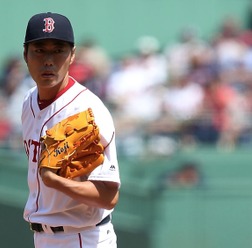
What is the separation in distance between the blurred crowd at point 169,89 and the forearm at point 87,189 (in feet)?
13.3

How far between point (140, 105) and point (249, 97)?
1.19 meters

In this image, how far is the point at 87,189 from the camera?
137 inches

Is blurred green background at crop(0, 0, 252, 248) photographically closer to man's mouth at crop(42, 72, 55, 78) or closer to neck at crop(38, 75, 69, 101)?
neck at crop(38, 75, 69, 101)

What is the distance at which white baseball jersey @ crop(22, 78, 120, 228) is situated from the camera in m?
3.56

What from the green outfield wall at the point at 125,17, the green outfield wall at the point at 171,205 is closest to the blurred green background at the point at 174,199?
the green outfield wall at the point at 171,205

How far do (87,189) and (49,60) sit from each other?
1.88 feet

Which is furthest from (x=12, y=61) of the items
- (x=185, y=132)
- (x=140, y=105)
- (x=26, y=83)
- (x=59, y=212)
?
(x=59, y=212)

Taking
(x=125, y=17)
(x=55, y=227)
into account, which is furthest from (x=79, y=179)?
(x=125, y=17)

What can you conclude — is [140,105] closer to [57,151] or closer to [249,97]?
[249,97]

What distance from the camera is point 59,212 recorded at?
3.63 metres

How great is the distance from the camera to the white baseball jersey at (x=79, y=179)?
3.56m

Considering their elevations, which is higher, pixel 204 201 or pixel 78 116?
pixel 78 116

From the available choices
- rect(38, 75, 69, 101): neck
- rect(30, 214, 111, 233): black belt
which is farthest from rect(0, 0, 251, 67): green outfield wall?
rect(30, 214, 111, 233): black belt

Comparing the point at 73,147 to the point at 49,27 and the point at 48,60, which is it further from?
the point at 49,27
